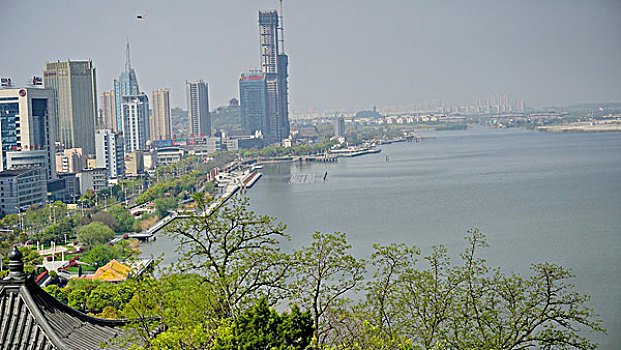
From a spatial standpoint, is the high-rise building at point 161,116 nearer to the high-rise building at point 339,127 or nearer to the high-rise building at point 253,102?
the high-rise building at point 253,102

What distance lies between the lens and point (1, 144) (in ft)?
49.7

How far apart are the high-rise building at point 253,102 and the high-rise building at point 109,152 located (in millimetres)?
17157

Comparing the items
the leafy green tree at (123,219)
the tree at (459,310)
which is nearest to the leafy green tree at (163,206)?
the leafy green tree at (123,219)

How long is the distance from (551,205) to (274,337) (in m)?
10.7

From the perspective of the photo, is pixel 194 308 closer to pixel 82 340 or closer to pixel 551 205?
pixel 82 340

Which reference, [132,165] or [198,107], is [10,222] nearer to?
[132,165]

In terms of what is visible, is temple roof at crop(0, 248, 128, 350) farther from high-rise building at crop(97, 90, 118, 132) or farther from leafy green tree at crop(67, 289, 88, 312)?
high-rise building at crop(97, 90, 118, 132)

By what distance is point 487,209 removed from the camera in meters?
11.5

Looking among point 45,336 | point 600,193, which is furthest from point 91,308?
point 600,193

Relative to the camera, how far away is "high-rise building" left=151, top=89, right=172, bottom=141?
34.3m

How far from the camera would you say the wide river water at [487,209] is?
24.2ft

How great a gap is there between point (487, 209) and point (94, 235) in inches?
221

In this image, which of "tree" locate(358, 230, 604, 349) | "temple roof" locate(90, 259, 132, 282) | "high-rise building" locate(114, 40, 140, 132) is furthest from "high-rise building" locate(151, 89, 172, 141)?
"tree" locate(358, 230, 604, 349)

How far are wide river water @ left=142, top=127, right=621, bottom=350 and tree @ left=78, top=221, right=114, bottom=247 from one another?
533 millimetres
